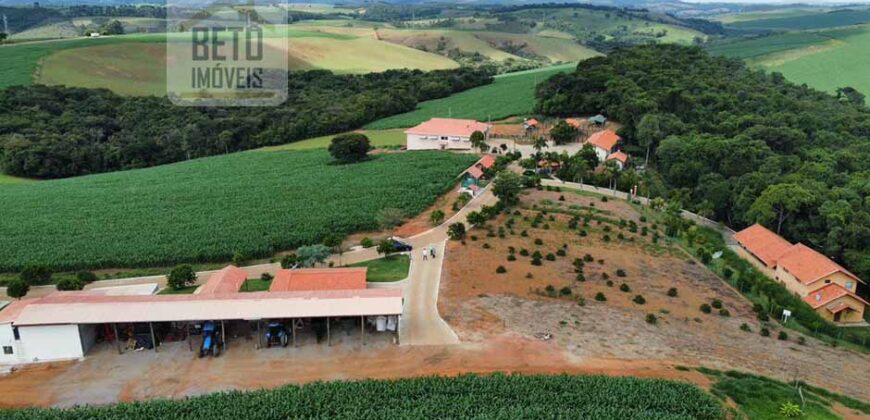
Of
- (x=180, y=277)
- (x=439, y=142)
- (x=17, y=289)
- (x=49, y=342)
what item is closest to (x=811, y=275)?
(x=180, y=277)

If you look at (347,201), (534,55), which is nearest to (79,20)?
(534,55)

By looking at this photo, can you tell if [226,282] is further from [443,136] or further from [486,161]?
[443,136]

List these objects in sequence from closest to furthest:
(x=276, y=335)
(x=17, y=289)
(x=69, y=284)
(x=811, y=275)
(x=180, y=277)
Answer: (x=276, y=335), (x=17, y=289), (x=69, y=284), (x=180, y=277), (x=811, y=275)

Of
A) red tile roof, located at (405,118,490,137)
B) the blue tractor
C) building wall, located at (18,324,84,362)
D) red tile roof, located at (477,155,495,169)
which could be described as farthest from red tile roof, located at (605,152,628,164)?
building wall, located at (18,324,84,362)

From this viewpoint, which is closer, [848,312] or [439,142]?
[848,312]

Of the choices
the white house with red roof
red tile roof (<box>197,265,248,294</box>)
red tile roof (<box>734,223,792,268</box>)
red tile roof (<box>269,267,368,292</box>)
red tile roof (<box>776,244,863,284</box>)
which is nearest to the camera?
red tile roof (<box>197,265,248,294</box>)

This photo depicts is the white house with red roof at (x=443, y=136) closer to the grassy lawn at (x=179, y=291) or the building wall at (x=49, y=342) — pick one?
the grassy lawn at (x=179, y=291)

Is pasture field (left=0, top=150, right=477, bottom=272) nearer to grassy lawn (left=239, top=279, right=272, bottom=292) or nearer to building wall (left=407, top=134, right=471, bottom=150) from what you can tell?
building wall (left=407, top=134, right=471, bottom=150)
